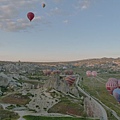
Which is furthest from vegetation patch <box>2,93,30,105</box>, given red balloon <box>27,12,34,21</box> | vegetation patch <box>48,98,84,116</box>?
red balloon <box>27,12,34,21</box>

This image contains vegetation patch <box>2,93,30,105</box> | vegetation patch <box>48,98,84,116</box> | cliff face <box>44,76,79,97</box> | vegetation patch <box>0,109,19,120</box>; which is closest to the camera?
vegetation patch <box>0,109,19,120</box>

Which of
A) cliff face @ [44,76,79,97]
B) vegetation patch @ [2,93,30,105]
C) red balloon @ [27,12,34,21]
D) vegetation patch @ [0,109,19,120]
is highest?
red balloon @ [27,12,34,21]

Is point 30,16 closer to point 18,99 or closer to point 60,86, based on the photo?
point 18,99

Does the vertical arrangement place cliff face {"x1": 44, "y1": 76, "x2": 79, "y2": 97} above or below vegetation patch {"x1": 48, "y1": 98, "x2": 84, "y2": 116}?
above

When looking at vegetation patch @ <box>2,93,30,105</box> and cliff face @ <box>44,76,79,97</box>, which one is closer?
vegetation patch @ <box>2,93,30,105</box>

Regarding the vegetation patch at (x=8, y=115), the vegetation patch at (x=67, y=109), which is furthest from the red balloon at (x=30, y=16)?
the vegetation patch at (x=67, y=109)

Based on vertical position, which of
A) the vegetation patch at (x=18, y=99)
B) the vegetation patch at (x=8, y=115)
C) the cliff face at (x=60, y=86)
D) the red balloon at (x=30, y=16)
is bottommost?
the vegetation patch at (x=8, y=115)

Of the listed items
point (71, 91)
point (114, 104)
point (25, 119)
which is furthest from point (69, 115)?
point (71, 91)

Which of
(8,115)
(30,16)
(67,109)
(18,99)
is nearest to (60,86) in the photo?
(18,99)

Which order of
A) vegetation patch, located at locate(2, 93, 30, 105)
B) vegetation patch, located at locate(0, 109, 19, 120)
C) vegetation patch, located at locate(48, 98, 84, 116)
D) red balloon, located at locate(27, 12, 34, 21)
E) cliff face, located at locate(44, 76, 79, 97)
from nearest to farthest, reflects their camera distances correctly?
vegetation patch, located at locate(0, 109, 19, 120) → vegetation patch, located at locate(48, 98, 84, 116) → red balloon, located at locate(27, 12, 34, 21) → vegetation patch, located at locate(2, 93, 30, 105) → cliff face, located at locate(44, 76, 79, 97)

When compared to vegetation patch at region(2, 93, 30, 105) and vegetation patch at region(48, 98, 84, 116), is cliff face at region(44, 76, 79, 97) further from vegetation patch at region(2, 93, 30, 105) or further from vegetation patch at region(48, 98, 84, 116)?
vegetation patch at region(48, 98, 84, 116)

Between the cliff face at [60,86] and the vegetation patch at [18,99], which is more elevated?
the cliff face at [60,86]

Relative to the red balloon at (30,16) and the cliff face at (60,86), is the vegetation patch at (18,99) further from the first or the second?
the red balloon at (30,16)
